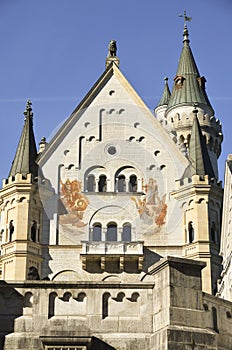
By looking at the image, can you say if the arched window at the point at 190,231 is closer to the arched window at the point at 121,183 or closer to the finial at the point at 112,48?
Answer: the arched window at the point at 121,183

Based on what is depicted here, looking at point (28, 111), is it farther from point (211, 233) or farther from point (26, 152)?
point (211, 233)

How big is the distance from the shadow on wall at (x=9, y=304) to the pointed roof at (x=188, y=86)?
42351 mm

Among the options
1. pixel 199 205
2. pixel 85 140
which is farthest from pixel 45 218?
pixel 199 205

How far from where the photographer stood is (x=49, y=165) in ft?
142

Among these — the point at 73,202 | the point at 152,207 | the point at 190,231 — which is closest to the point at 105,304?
the point at 152,207

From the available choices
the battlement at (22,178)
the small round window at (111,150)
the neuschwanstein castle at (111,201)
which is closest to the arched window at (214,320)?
the neuschwanstein castle at (111,201)

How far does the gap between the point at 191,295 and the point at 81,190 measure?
86.4 ft

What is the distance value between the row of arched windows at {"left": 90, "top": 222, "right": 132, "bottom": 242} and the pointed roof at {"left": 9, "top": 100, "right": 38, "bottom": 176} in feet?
17.3

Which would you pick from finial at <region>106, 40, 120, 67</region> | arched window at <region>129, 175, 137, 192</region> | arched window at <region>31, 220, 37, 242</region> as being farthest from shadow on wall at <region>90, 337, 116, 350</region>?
finial at <region>106, 40, 120, 67</region>

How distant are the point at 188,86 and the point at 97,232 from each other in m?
21.0

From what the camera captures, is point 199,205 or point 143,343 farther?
point 199,205

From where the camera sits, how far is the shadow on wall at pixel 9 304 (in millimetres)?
15727

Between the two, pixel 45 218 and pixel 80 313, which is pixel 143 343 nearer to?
pixel 80 313

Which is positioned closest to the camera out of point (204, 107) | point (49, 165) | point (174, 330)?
point (174, 330)
